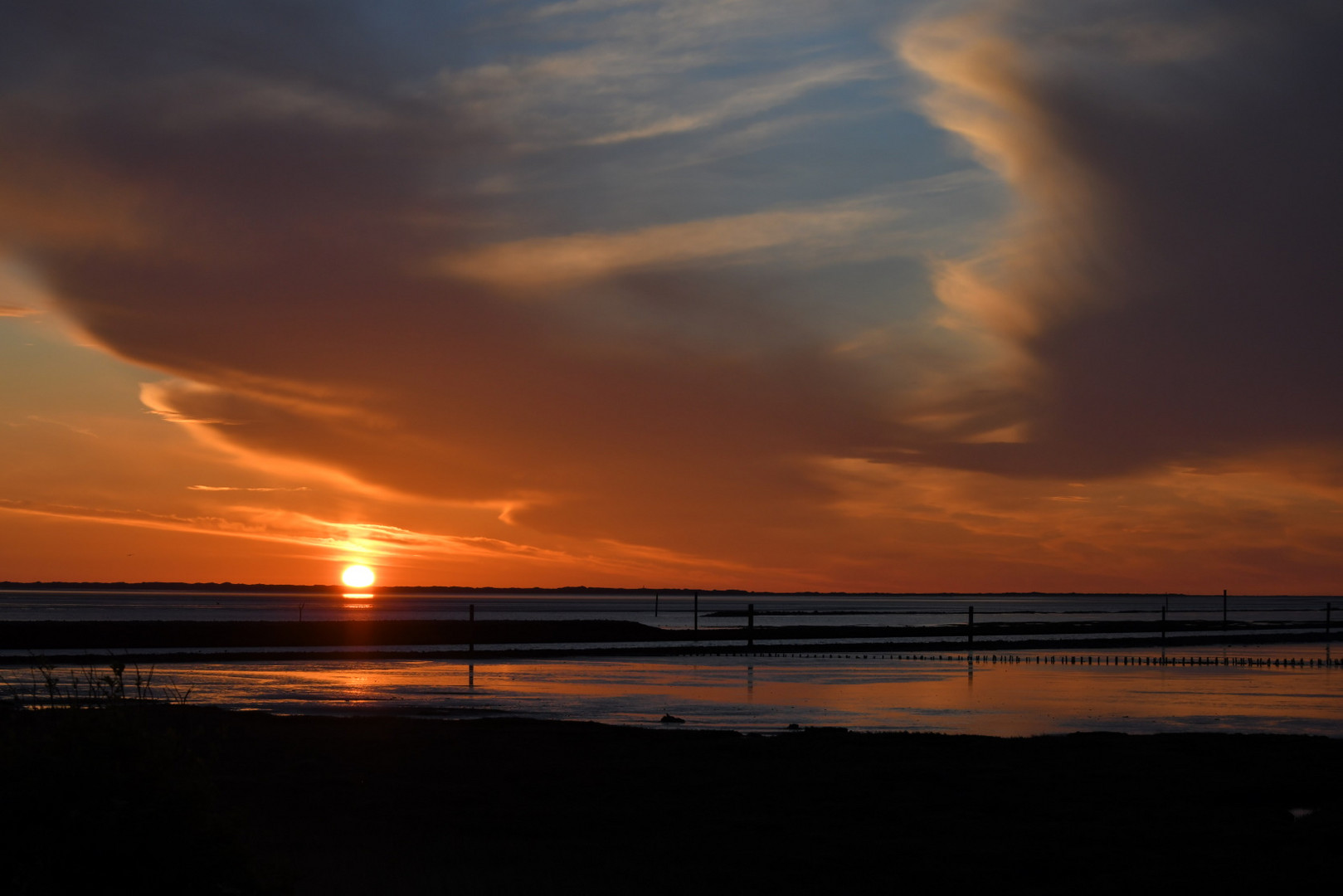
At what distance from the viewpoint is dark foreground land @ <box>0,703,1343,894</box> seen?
6.88 meters

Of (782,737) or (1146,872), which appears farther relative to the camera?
(782,737)

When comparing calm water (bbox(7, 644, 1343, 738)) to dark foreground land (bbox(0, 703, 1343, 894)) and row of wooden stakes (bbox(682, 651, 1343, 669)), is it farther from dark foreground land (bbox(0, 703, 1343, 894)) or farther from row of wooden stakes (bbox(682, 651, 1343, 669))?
dark foreground land (bbox(0, 703, 1343, 894))

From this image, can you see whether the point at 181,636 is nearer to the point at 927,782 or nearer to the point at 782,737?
the point at 782,737

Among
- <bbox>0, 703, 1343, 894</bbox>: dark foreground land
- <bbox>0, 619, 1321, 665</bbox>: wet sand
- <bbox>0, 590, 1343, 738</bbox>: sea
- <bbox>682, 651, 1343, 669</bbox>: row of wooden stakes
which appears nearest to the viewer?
<bbox>0, 703, 1343, 894</bbox>: dark foreground land

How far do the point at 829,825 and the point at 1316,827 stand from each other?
5294 millimetres

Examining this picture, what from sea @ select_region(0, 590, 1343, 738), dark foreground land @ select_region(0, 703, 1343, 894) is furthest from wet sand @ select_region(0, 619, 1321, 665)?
dark foreground land @ select_region(0, 703, 1343, 894)

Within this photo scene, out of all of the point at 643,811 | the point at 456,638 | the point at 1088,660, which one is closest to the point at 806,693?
the point at 643,811

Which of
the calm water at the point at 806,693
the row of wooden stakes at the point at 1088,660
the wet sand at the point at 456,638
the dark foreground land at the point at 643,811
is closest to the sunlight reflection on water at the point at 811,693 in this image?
the calm water at the point at 806,693

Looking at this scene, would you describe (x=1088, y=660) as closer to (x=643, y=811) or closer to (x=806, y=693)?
(x=806, y=693)

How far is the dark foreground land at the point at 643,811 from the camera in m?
6.88

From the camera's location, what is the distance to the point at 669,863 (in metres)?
12.3

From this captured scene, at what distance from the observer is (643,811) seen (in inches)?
591

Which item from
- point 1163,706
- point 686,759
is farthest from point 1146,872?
point 1163,706

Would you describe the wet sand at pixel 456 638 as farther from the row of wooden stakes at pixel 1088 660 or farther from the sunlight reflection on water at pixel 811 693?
the sunlight reflection on water at pixel 811 693
